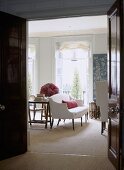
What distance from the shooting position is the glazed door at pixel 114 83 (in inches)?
138

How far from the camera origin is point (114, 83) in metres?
Result: 3.74

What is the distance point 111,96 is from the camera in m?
3.92

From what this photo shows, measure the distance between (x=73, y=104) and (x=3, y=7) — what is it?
4014 millimetres

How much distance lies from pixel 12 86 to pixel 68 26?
18.1ft

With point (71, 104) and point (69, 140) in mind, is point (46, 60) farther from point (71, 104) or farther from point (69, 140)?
point (69, 140)

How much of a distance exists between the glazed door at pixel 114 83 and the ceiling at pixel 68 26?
444 cm

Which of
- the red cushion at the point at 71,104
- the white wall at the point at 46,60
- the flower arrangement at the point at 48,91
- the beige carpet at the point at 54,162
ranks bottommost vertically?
the beige carpet at the point at 54,162

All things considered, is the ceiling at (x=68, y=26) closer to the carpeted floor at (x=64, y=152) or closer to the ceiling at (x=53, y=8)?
the carpeted floor at (x=64, y=152)

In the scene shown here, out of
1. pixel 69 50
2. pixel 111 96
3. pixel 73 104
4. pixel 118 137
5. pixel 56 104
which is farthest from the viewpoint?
pixel 69 50

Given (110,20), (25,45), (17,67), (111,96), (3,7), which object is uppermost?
(3,7)

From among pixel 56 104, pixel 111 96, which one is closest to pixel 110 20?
pixel 111 96

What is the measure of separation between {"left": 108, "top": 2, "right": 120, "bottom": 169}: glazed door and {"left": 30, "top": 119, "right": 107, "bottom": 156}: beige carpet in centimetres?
73

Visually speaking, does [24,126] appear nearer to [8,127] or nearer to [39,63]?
[8,127]

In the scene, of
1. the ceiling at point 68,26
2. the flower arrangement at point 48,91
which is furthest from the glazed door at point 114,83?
the ceiling at point 68,26
